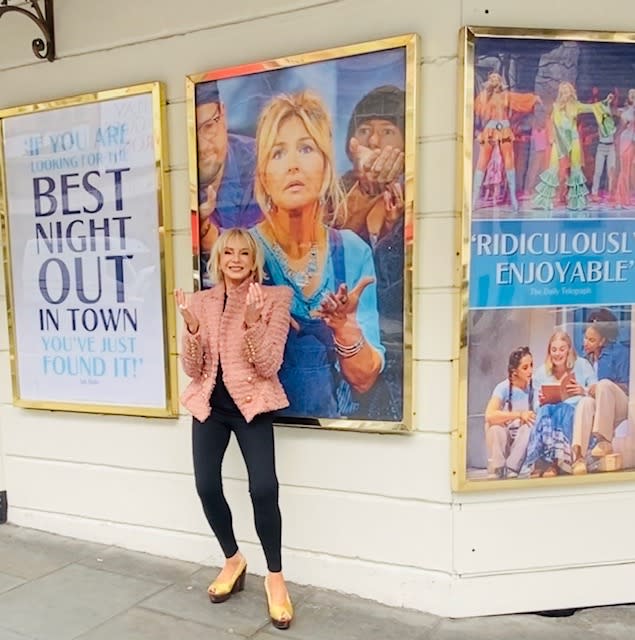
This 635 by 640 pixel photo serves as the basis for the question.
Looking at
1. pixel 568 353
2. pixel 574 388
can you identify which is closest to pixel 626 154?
pixel 568 353

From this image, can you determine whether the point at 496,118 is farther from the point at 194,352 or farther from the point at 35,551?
the point at 35,551

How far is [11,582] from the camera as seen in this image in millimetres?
3479

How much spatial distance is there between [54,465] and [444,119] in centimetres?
295

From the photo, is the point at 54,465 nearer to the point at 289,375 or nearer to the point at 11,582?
the point at 11,582

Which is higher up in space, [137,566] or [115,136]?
[115,136]

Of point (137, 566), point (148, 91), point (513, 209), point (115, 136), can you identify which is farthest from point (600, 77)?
point (137, 566)

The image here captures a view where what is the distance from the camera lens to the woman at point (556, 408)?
3.04 meters

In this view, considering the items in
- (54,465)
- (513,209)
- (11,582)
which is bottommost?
(11,582)

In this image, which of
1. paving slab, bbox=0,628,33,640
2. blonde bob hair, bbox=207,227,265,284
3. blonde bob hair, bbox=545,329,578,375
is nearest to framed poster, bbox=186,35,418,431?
blonde bob hair, bbox=207,227,265,284

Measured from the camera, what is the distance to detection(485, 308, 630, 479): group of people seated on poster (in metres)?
3.04

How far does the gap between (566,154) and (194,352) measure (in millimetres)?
1855

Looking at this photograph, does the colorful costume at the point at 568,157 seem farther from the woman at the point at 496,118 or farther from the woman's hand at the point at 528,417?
the woman's hand at the point at 528,417

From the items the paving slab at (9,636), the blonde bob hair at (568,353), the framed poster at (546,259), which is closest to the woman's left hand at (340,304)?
the framed poster at (546,259)

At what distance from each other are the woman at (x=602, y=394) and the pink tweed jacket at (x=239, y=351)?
1361mm
